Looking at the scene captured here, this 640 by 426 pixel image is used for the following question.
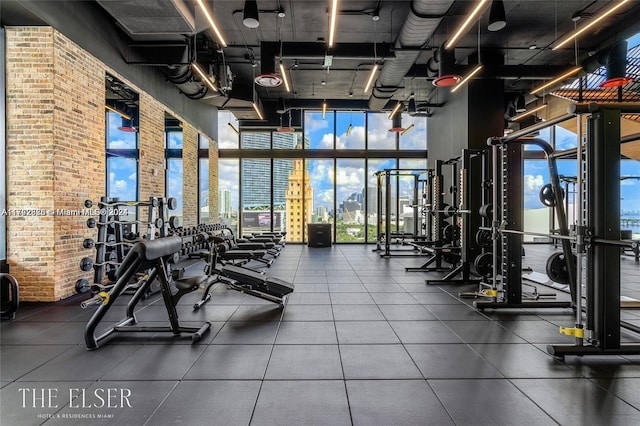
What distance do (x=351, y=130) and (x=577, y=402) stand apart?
10.00 metres

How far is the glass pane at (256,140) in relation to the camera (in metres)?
11.2

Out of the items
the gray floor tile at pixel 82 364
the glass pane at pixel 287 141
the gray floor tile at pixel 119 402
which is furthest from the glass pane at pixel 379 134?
the gray floor tile at pixel 119 402

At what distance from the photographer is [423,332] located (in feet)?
10.7

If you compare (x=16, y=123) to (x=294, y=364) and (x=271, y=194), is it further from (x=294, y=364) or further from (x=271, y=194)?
(x=271, y=194)

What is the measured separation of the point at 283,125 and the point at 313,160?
64.3 inches

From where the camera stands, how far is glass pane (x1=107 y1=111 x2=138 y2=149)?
5.76 metres

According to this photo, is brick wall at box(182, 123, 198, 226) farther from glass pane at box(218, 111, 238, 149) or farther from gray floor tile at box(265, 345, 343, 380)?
gray floor tile at box(265, 345, 343, 380)

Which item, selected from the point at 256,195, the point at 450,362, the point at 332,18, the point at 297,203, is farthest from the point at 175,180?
the point at 450,362

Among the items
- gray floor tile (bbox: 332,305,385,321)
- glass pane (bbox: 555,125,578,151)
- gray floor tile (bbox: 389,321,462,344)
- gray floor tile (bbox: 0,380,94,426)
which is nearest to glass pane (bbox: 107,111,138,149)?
gray floor tile (bbox: 0,380,94,426)

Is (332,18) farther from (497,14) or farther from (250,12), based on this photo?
(497,14)

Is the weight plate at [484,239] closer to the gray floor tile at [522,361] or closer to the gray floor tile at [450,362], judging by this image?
the gray floor tile at [522,361]

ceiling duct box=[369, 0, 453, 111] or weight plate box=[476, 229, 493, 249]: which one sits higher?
ceiling duct box=[369, 0, 453, 111]

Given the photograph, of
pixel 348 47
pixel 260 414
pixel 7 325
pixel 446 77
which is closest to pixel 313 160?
pixel 348 47

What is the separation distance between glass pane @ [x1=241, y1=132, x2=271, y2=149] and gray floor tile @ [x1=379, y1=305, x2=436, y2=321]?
8.45 meters
